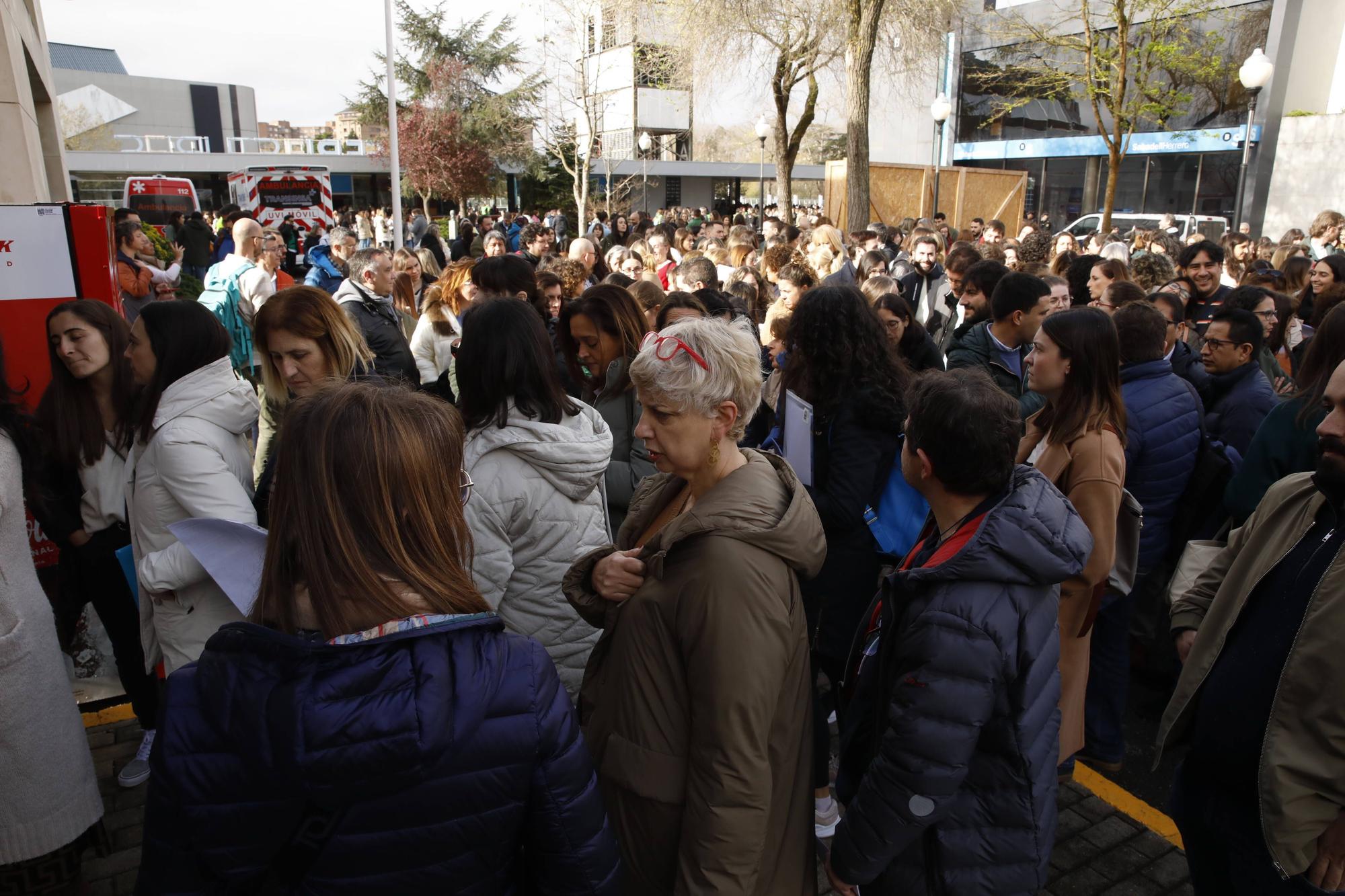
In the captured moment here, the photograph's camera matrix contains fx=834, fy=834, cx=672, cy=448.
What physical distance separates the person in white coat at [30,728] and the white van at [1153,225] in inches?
641

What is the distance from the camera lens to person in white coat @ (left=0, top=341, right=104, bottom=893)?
2471mm

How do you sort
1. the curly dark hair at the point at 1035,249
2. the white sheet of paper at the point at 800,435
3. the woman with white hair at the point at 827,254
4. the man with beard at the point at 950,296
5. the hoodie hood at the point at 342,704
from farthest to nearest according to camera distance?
the curly dark hair at the point at 1035,249 → the woman with white hair at the point at 827,254 → the man with beard at the point at 950,296 → the white sheet of paper at the point at 800,435 → the hoodie hood at the point at 342,704

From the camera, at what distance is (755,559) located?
1754 mm

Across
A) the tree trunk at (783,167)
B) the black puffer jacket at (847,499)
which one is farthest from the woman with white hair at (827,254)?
the tree trunk at (783,167)

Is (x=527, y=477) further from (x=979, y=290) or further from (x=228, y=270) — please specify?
(x=228, y=270)

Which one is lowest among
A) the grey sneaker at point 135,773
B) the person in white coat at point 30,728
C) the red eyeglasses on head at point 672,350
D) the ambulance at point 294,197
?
the grey sneaker at point 135,773

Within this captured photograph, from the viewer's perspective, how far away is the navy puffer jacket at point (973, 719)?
1.81 meters

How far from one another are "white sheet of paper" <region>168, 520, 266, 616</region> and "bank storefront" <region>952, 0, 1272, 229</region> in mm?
28146

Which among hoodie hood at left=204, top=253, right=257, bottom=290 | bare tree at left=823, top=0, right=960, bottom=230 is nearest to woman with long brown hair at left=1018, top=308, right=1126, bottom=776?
hoodie hood at left=204, top=253, right=257, bottom=290

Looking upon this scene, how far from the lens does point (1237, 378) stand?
4406 mm

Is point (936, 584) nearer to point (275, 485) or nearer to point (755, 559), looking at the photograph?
point (755, 559)

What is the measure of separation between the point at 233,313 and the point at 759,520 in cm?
783

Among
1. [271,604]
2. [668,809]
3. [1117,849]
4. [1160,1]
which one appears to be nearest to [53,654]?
[271,604]

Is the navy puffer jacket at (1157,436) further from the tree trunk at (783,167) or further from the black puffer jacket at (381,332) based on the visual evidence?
the tree trunk at (783,167)
